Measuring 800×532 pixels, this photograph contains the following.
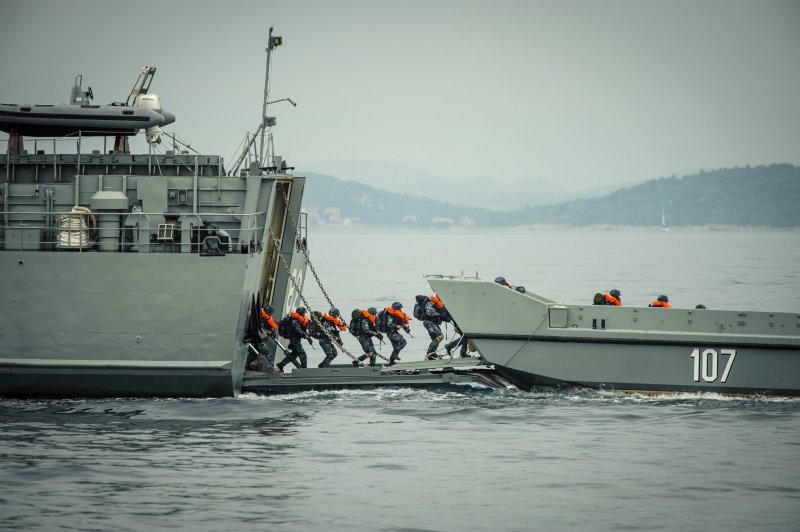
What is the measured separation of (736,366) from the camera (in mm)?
19609

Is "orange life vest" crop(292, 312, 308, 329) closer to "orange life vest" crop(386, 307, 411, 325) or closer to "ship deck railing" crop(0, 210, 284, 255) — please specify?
"ship deck railing" crop(0, 210, 284, 255)

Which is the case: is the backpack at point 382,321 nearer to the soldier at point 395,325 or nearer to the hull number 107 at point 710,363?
the soldier at point 395,325

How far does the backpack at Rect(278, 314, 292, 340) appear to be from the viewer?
68.4 feet

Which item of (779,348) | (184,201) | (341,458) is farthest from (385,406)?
(779,348)

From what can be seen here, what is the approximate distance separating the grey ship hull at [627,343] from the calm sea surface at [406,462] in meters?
0.39

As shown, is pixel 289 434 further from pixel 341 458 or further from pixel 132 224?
pixel 132 224

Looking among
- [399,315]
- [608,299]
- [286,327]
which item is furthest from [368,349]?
[608,299]

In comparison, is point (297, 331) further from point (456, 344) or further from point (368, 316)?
point (456, 344)

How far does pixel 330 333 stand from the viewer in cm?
2117

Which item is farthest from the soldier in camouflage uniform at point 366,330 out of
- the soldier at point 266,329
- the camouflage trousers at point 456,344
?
the soldier at point 266,329

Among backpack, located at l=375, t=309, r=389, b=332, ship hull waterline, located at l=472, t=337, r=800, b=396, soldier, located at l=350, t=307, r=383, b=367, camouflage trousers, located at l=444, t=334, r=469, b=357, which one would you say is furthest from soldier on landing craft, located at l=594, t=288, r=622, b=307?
soldier, located at l=350, t=307, r=383, b=367

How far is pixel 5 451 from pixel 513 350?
8702 mm

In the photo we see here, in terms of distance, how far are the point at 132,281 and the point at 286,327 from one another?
307 centimetres

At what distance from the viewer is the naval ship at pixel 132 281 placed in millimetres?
19359
